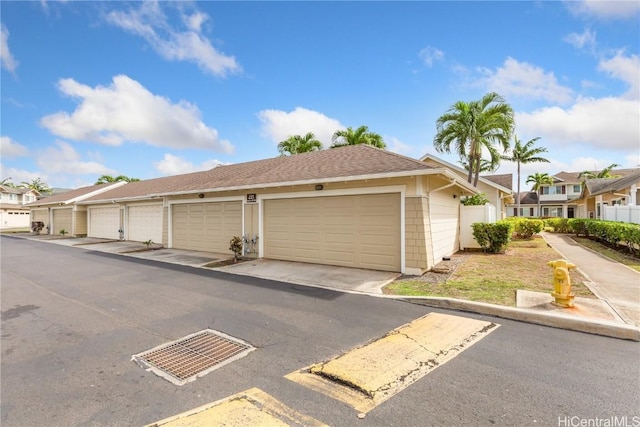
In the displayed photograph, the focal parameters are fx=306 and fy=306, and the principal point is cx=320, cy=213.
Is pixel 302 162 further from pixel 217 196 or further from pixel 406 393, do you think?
pixel 406 393

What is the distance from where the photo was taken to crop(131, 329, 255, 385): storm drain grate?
3477 millimetres

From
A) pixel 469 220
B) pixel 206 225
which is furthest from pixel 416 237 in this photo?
pixel 206 225

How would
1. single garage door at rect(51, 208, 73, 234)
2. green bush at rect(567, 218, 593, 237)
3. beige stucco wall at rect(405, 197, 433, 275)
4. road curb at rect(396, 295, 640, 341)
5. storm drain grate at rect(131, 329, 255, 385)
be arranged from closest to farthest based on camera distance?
storm drain grate at rect(131, 329, 255, 385)
road curb at rect(396, 295, 640, 341)
beige stucco wall at rect(405, 197, 433, 275)
green bush at rect(567, 218, 593, 237)
single garage door at rect(51, 208, 73, 234)

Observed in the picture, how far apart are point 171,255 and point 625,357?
13.7 meters

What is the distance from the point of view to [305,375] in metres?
3.37

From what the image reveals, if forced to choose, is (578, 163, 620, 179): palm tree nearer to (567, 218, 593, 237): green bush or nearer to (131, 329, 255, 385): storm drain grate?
(567, 218, 593, 237): green bush

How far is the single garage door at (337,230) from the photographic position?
8.87 metres

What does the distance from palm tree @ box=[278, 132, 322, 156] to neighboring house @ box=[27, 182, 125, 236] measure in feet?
51.6

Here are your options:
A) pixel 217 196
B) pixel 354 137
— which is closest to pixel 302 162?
pixel 217 196

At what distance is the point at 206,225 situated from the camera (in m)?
14.0

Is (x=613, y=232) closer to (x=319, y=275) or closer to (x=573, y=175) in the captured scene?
(x=319, y=275)

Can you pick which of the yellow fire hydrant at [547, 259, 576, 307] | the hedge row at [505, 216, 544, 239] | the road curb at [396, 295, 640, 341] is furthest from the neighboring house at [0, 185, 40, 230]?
the yellow fire hydrant at [547, 259, 576, 307]

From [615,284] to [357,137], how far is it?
61.5 feet

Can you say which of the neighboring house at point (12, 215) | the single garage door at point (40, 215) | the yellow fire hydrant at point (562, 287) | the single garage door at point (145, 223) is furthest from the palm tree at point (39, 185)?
the yellow fire hydrant at point (562, 287)
